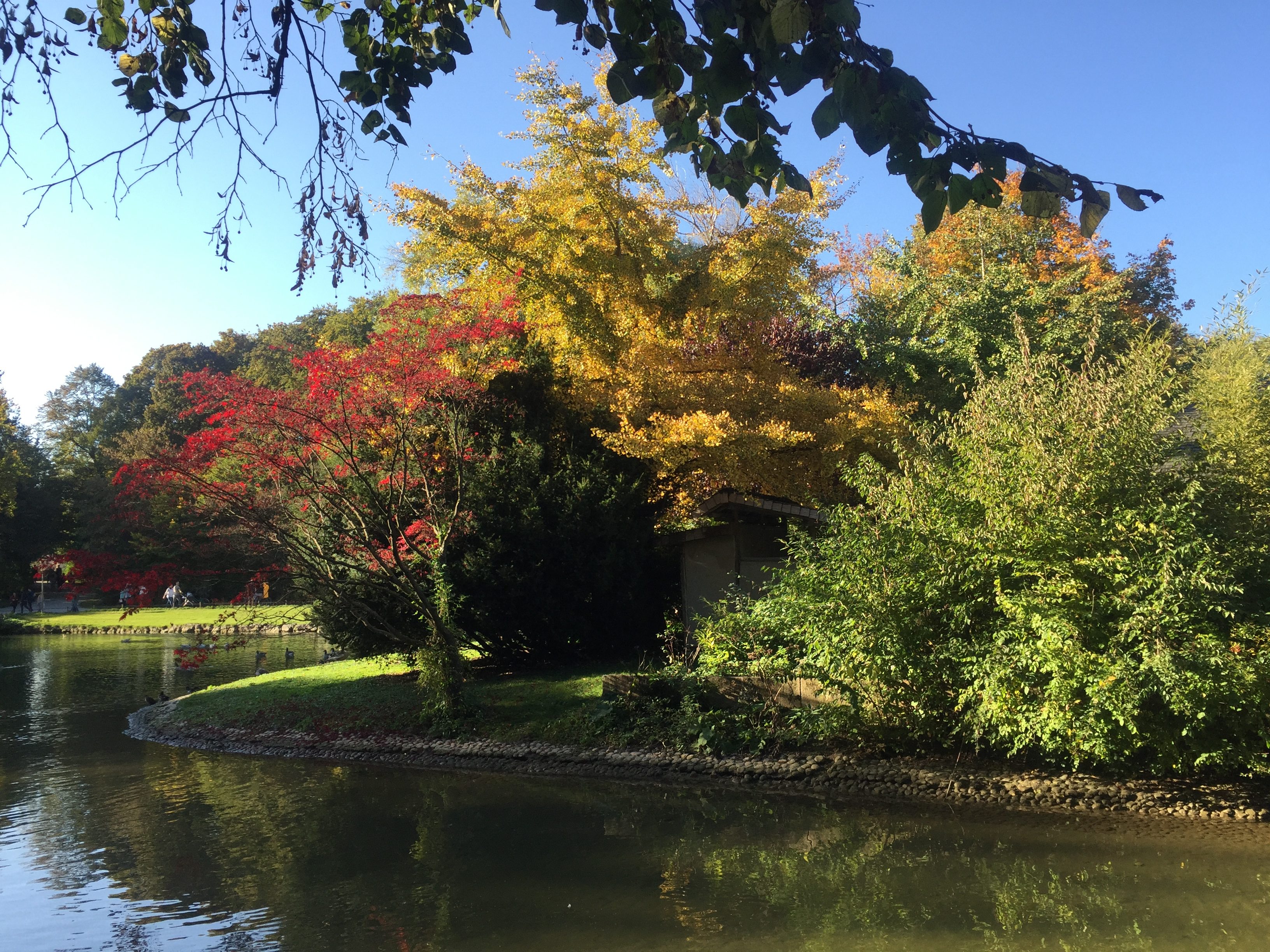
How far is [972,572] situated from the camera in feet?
28.2

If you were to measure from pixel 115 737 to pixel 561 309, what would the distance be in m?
10.0

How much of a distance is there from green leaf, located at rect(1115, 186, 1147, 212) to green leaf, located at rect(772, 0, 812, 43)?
100cm

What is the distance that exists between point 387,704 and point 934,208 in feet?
41.2

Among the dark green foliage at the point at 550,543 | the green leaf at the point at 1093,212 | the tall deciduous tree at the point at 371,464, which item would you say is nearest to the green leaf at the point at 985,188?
the green leaf at the point at 1093,212

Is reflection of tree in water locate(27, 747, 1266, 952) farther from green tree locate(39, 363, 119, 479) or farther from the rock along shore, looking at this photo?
green tree locate(39, 363, 119, 479)

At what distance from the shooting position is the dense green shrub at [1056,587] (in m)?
7.70

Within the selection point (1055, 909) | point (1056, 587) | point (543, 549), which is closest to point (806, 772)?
point (1056, 587)

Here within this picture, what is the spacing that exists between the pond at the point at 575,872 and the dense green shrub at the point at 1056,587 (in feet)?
3.50

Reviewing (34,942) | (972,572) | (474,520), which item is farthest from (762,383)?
(34,942)

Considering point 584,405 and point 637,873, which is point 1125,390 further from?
point 584,405

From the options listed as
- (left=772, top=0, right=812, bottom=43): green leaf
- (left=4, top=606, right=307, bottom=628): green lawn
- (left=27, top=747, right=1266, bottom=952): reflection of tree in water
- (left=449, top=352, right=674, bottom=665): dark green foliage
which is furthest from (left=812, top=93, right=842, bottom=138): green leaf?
(left=4, top=606, right=307, bottom=628): green lawn

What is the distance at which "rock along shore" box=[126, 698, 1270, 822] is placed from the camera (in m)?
8.09

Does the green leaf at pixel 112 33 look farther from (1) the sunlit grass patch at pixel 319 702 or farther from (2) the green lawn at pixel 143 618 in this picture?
(2) the green lawn at pixel 143 618

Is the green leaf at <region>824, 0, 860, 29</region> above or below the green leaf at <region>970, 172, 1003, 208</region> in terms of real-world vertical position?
above
